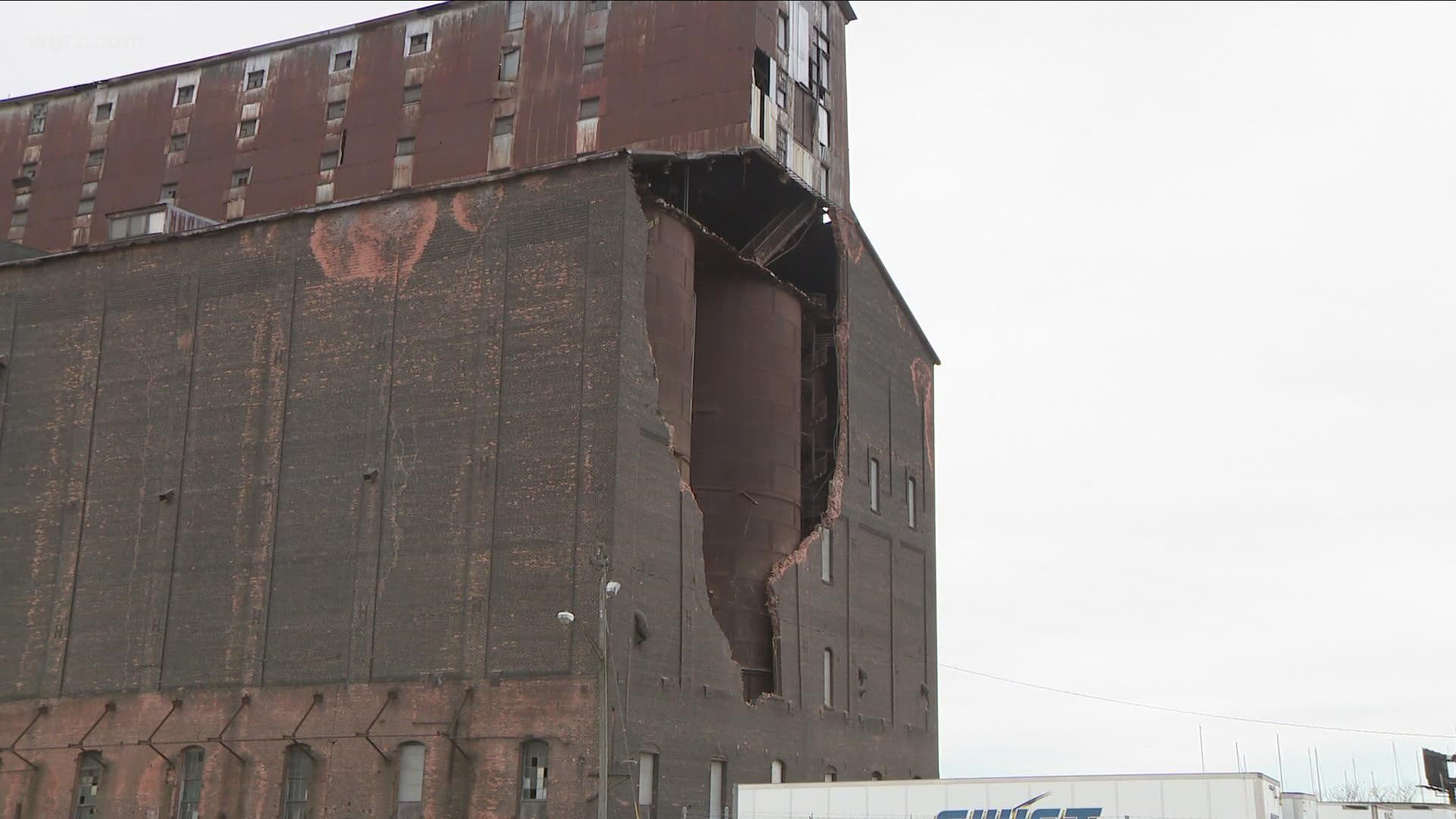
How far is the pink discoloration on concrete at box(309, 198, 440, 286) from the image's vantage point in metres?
41.4

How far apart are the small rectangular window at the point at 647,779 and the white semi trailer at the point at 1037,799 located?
3517mm

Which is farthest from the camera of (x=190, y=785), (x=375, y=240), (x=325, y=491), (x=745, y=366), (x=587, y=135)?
(x=587, y=135)

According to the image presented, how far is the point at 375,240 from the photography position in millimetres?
42125

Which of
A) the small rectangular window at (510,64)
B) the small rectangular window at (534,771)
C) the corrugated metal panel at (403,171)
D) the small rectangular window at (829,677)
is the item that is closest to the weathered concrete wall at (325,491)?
the small rectangular window at (534,771)

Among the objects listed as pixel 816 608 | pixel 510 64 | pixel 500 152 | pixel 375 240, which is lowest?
pixel 816 608

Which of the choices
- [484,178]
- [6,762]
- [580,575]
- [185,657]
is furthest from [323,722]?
[484,178]

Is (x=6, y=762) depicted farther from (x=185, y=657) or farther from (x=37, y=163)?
(x=37, y=163)

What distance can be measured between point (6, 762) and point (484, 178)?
20.8m

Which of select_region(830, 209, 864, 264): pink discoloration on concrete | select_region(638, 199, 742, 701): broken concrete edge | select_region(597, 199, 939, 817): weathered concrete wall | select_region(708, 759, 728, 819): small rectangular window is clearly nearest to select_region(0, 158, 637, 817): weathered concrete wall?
select_region(638, 199, 742, 701): broken concrete edge

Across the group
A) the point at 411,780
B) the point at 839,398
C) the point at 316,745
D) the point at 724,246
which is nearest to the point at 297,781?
the point at 316,745

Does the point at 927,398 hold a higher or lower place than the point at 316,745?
higher

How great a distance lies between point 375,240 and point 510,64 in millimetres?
9504

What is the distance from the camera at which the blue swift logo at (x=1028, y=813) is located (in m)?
29.2

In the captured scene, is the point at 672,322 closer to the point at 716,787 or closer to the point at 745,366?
the point at 745,366
